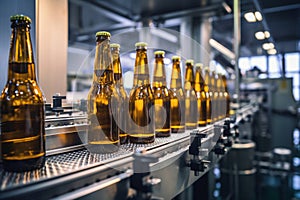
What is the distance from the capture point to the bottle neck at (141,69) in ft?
2.00

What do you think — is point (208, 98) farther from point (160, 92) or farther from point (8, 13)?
point (8, 13)

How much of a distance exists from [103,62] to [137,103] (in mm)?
152

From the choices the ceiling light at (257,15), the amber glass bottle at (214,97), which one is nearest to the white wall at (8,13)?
the amber glass bottle at (214,97)

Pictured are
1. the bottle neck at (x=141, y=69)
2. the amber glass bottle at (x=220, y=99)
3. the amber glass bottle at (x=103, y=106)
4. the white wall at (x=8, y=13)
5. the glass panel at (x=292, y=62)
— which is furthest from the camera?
the glass panel at (x=292, y=62)

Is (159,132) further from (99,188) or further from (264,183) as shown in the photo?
(264,183)

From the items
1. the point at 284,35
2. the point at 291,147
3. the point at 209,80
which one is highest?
the point at 284,35

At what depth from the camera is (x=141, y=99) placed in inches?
24.0

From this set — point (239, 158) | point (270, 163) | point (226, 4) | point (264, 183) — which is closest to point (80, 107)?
point (239, 158)

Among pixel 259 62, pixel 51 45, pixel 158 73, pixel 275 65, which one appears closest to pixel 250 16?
pixel 259 62

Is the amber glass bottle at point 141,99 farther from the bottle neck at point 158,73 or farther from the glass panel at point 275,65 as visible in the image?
the glass panel at point 275,65

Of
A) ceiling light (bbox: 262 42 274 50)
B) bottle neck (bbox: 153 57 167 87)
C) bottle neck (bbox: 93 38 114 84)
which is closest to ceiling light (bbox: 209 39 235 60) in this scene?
ceiling light (bbox: 262 42 274 50)

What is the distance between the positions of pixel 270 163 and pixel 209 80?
7.91ft

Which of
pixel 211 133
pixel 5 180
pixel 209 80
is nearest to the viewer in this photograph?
pixel 5 180

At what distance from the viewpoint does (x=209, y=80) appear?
1094 mm
